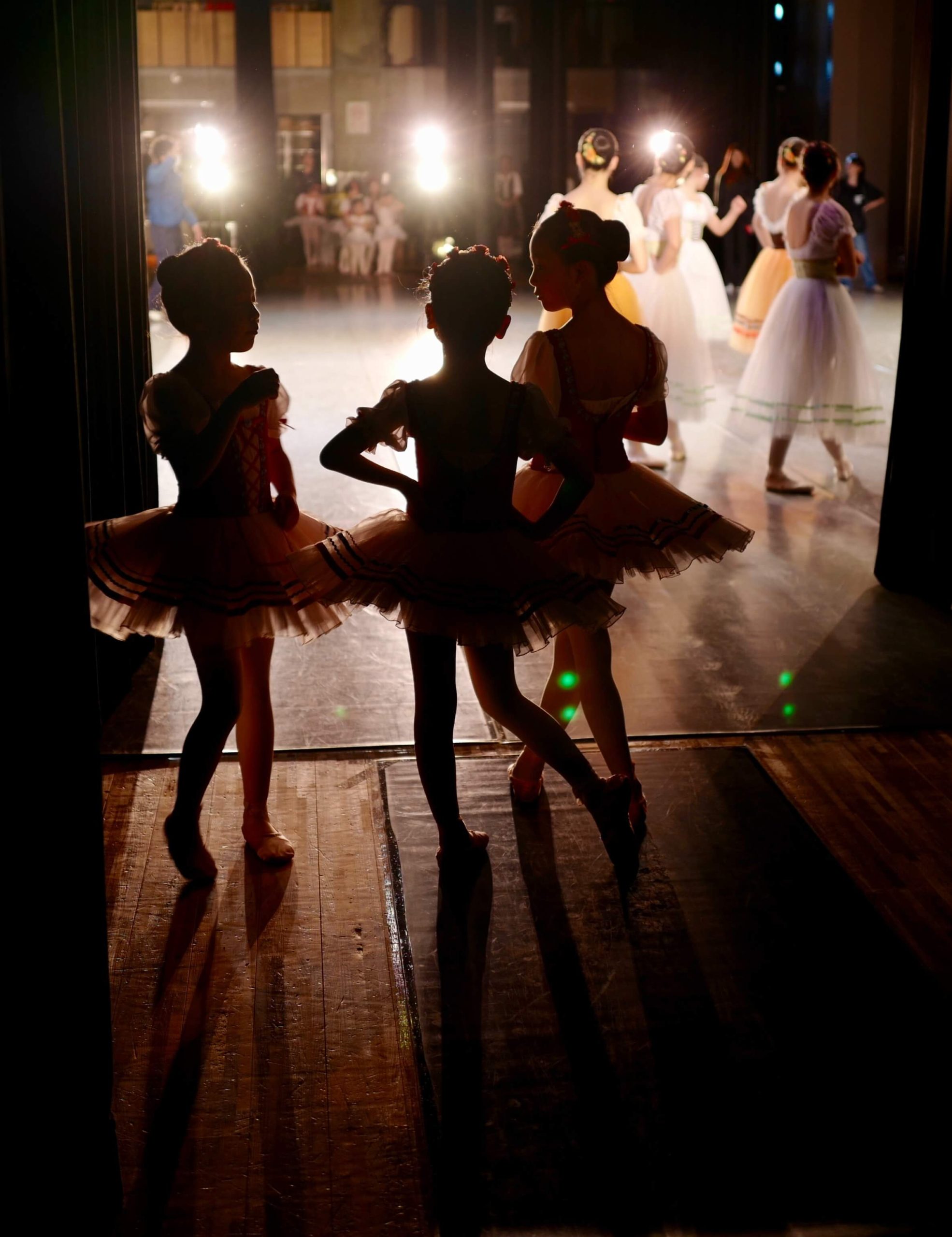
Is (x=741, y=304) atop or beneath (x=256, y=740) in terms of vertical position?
atop

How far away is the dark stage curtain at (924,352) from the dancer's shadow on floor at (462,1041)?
2705 millimetres

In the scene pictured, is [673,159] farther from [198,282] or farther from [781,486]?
[198,282]

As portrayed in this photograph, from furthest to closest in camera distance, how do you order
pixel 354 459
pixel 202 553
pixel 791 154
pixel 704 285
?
pixel 704 285 → pixel 791 154 → pixel 202 553 → pixel 354 459

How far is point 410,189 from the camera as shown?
69.7ft

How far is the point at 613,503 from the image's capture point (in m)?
3.21

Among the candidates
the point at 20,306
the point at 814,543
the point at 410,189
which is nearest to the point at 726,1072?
the point at 20,306

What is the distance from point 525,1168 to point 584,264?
192cm

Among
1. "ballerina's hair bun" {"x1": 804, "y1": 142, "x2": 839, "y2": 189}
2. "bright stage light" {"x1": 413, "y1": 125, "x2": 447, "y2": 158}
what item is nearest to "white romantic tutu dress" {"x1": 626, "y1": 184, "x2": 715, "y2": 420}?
"ballerina's hair bun" {"x1": 804, "y1": 142, "x2": 839, "y2": 189}

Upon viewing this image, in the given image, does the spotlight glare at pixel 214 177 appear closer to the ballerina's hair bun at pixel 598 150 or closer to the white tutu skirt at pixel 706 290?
the white tutu skirt at pixel 706 290

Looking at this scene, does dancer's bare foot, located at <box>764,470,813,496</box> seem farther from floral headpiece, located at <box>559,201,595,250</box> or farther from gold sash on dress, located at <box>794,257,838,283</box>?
floral headpiece, located at <box>559,201,595,250</box>

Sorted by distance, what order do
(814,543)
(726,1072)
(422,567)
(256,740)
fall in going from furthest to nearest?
(814,543) → (256,740) → (422,567) → (726,1072)

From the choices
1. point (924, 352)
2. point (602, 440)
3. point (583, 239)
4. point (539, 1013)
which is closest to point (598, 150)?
point (924, 352)

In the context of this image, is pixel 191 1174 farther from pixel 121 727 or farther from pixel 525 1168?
pixel 121 727

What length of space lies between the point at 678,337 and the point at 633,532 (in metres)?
4.58
